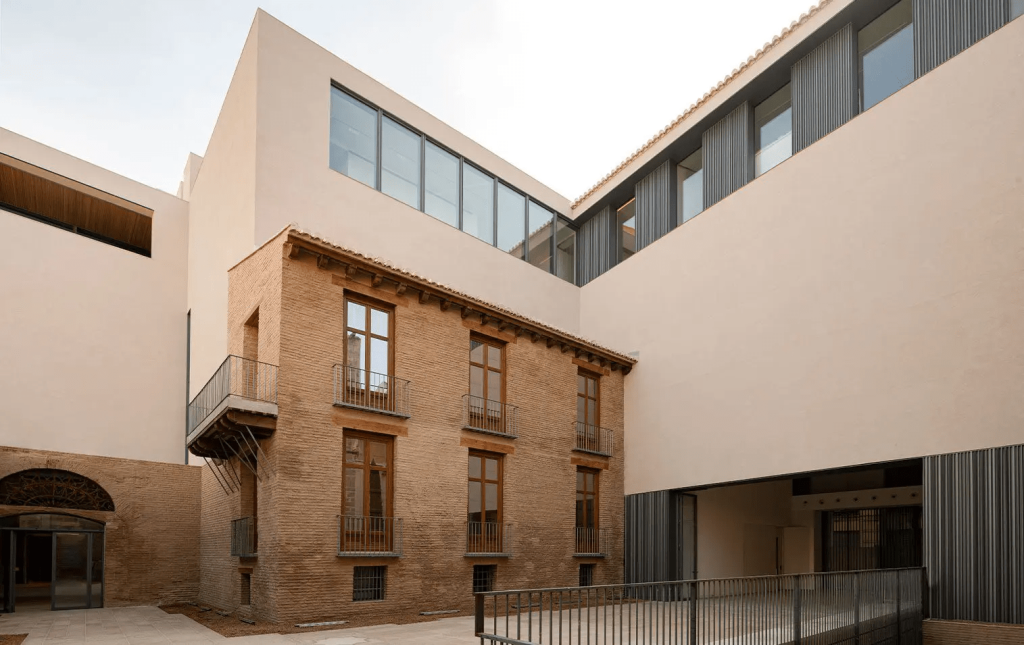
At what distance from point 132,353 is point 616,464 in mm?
14379

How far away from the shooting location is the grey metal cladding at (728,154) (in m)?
19.1

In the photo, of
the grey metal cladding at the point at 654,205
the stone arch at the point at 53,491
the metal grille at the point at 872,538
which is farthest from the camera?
the grey metal cladding at the point at 654,205

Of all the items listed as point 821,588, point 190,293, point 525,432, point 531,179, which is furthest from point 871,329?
point 190,293

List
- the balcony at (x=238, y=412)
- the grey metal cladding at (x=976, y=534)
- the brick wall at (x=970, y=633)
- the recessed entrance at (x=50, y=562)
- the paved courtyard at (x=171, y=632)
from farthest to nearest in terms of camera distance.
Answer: the recessed entrance at (x=50, y=562)
the balcony at (x=238, y=412)
the grey metal cladding at (x=976, y=534)
the brick wall at (x=970, y=633)
the paved courtyard at (x=171, y=632)

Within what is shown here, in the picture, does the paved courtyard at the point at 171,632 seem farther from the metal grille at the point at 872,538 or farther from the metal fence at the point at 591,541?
the metal grille at the point at 872,538

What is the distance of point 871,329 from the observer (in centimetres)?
1508

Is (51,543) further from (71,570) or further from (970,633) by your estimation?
(970,633)

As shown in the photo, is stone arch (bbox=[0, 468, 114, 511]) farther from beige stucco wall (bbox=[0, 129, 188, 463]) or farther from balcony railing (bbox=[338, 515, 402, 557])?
balcony railing (bbox=[338, 515, 402, 557])

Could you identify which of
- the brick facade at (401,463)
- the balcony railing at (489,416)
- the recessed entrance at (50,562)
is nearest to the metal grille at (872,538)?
→ the brick facade at (401,463)

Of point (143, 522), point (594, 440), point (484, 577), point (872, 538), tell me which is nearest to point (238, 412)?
point (484, 577)

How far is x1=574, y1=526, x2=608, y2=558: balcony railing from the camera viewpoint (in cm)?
1919

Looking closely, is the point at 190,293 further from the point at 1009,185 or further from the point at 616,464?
the point at 1009,185

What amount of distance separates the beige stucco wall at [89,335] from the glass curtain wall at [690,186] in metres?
15.5

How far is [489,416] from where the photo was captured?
1759cm
